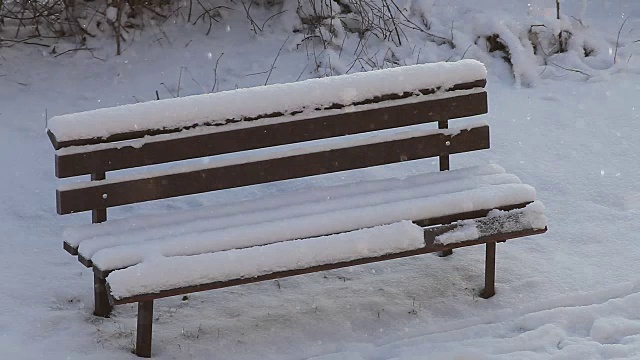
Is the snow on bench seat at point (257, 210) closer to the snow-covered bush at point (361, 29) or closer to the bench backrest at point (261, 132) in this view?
the bench backrest at point (261, 132)

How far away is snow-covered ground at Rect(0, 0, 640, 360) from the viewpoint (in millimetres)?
4613

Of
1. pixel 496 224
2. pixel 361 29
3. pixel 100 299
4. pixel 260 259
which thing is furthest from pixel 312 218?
pixel 361 29

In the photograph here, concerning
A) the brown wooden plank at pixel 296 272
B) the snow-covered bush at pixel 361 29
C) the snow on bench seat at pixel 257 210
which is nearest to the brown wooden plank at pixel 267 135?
the snow on bench seat at pixel 257 210

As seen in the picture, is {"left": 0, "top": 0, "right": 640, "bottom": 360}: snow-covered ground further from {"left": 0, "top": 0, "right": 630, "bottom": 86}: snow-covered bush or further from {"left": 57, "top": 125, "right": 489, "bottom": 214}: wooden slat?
{"left": 57, "top": 125, "right": 489, "bottom": 214}: wooden slat

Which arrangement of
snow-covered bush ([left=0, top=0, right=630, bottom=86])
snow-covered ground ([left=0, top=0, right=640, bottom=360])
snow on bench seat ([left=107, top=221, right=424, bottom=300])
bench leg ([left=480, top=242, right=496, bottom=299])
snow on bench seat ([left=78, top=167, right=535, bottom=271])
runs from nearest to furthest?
snow on bench seat ([left=107, top=221, right=424, bottom=300]) → snow on bench seat ([left=78, top=167, right=535, bottom=271]) → snow-covered ground ([left=0, top=0, right=640, bottom=360]) → bench leg ([left=480, top=242, right=496, bottom=299]) → snow-covered bush ([left=0, top=0, right=630, bottom=86])

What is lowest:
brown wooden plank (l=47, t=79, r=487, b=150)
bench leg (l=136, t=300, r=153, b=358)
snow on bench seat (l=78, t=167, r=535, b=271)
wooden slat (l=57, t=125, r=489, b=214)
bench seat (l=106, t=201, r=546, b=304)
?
bench leg (l=136, t=300, r=153, b=358)

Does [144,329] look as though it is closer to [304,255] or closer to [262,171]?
[304,255]

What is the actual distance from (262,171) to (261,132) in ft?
0.56

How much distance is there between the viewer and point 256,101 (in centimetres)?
473

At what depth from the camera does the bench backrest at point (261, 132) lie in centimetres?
452

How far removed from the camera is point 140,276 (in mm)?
4176

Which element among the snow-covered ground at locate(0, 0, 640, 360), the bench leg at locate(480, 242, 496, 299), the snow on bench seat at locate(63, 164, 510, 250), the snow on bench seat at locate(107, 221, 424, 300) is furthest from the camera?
the bench leg at locate(480, 242, 496, 299)

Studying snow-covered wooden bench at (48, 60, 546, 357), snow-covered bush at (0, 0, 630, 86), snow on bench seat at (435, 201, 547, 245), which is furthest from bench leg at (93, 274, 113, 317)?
snow-covered bush at (0, 0, 630, 86)

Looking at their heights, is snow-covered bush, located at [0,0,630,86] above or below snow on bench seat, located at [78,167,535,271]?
above
